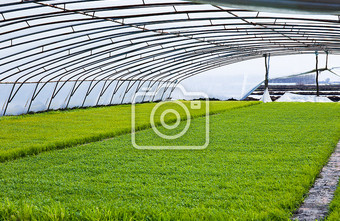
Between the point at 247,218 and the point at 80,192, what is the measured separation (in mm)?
3124

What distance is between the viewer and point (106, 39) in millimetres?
20234

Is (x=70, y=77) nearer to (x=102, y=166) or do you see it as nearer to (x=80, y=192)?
(x=102, y=166)

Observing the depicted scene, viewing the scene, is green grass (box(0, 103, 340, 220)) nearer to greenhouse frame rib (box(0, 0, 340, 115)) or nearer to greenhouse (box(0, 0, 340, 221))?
greenhouse (box(0, 0, 340, 221))

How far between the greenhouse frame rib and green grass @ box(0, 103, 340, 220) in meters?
5.15

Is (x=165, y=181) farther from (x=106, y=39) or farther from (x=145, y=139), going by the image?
(x=106, y=39)

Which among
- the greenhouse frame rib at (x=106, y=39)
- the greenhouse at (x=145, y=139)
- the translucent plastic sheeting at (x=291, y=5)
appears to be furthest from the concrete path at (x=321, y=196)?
the greenhouse frame rib at (x=106, y=39)

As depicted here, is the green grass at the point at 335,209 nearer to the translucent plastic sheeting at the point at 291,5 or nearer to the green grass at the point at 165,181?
the green grass at the point at 165,181

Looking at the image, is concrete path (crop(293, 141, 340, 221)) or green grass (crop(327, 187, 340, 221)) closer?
green grass (crop(327, 187, 340, 221))

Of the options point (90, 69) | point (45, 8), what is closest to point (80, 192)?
point (45, 8)

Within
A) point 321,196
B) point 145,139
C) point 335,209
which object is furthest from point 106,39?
point 335,209

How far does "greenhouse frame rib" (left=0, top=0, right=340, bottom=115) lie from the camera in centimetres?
1419

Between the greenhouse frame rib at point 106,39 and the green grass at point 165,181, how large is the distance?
5.15 metres

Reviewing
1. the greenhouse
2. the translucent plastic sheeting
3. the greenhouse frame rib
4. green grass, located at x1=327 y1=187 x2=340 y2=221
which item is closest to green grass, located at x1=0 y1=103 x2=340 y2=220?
the greenhouse

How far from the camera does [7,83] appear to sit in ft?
83.9
